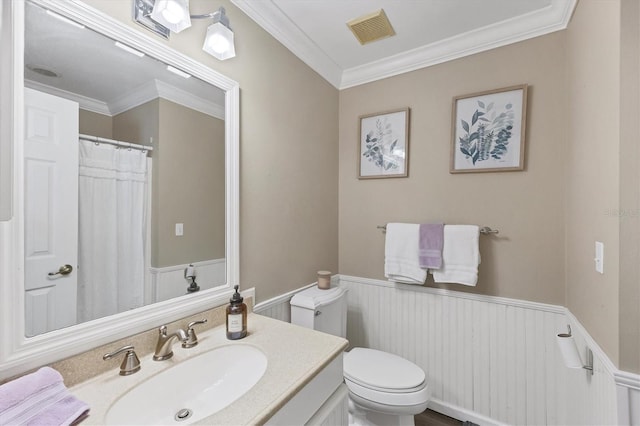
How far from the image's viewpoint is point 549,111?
151 cm

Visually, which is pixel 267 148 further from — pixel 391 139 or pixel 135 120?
pixel 391 139

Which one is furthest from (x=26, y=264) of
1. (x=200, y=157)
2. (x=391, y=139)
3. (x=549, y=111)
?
(x=549, y=111)

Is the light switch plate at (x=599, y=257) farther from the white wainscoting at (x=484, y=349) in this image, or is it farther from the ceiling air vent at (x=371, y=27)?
the ceiling air vent at (x=371, y=27)

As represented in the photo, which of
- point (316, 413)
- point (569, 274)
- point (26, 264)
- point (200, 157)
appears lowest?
point (316, 413)

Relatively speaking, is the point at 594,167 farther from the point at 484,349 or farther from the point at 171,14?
the point at 171,14

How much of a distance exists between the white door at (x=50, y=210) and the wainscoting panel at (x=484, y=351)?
1.71 metres

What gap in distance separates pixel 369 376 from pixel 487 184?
129 cm

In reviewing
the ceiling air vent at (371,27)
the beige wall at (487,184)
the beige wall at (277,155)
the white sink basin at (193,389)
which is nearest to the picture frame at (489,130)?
the beige wall at (487,184)

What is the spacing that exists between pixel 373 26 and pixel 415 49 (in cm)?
40

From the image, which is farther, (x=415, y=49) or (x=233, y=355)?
(x=415, y=49)

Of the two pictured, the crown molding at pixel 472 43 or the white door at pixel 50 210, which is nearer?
the white door at pixel 50 210

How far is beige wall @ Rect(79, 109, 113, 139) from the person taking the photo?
862 mm

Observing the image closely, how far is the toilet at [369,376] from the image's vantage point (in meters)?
1.34

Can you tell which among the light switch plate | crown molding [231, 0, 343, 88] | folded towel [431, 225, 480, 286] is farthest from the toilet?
crown molding [231, 0, 343, 88]
